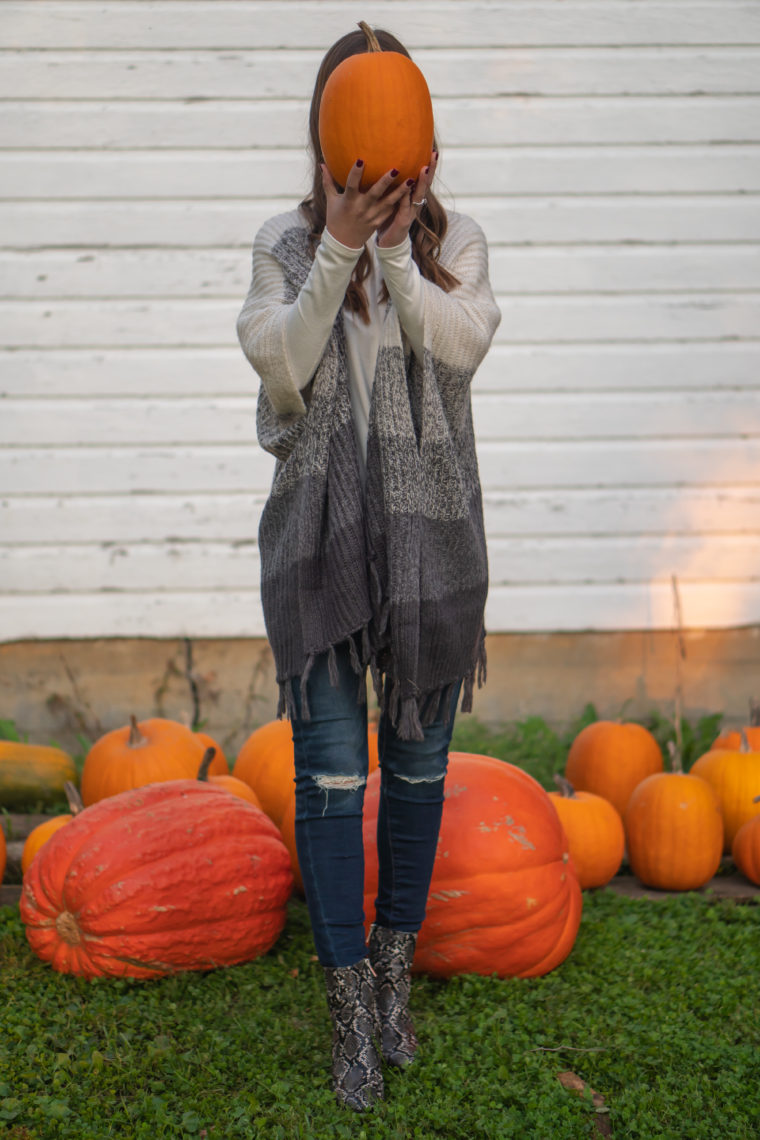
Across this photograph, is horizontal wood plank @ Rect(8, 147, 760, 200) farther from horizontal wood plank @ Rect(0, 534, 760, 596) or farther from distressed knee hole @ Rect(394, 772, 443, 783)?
distressed knee hole @ Rect(394, 772, 443, 783)

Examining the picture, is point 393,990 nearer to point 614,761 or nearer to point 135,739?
point 135,739

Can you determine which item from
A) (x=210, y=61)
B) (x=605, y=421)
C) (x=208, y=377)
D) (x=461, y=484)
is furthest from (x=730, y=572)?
(x=210, y=61)

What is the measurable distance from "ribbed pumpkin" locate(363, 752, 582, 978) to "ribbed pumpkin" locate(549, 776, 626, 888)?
1.22 ft

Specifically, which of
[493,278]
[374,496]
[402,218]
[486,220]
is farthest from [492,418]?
[402,218]

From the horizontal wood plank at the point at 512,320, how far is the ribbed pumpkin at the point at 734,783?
1785 millimetres

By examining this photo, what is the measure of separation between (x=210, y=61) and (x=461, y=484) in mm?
2828

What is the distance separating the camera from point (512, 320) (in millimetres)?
4102

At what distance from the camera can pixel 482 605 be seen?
2.01 m

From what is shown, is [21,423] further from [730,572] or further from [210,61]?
[730,572]

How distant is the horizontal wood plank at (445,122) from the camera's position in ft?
12.9

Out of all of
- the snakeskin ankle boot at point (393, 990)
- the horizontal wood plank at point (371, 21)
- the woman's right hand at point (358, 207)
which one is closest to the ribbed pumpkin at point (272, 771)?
the snakeskin ankle boot at point (393, 990)

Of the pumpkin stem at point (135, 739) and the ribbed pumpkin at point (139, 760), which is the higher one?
the pumpkin stem at point (135, 739)

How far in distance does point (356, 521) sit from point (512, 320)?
98.8 inches

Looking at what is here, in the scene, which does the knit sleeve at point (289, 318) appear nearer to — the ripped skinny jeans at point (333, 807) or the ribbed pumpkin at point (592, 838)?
the ripped skinny jeans at point (333, 807)
